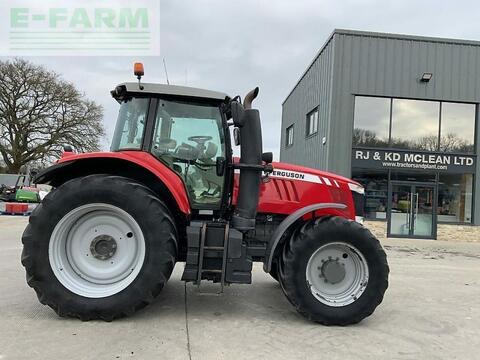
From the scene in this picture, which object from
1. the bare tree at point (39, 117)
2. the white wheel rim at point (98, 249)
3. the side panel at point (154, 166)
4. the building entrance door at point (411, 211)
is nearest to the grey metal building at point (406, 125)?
the building entrance door at point (411, 211)

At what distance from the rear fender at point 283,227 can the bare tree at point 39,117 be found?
33455mm

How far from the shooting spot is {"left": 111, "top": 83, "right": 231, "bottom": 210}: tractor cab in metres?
4.91

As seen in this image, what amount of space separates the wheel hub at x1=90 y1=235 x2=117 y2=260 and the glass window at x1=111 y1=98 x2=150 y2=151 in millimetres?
981

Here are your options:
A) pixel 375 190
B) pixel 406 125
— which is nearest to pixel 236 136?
pixel 375 190

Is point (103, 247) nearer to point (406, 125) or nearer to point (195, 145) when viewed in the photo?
point (195, 145)

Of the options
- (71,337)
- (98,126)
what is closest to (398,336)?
(71,337)

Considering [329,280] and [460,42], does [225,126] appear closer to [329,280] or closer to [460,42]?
[329,280]

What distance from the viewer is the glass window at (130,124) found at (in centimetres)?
492

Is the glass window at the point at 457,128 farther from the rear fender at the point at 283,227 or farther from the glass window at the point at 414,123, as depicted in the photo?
the rear fender at the point at 283,227

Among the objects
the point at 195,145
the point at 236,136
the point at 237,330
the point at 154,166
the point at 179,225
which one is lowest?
the point at 237,330

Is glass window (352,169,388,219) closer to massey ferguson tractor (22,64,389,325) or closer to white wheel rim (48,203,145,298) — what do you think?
massey ferguson tractor (22,64,389,325)

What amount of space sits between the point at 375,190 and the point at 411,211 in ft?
4.56

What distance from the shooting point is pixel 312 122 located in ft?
63.9

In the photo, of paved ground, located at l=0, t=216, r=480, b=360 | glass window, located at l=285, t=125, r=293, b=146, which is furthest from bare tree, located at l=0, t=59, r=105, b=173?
paved ground, located at l=0, t=216, r=480, b=360
